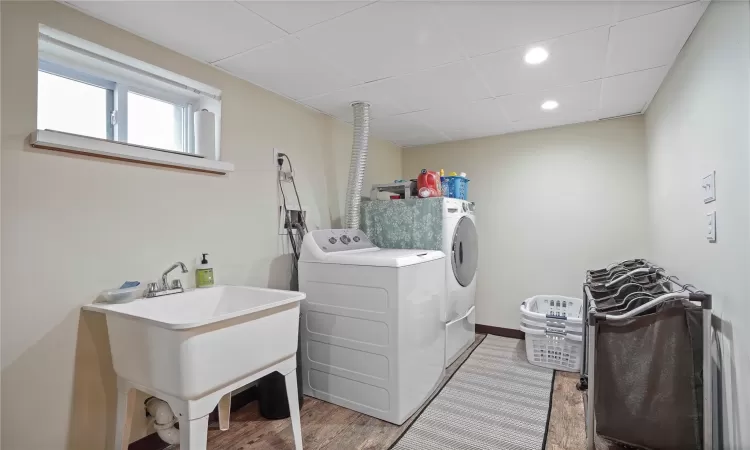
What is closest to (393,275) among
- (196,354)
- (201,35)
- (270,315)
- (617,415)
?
(270,315)

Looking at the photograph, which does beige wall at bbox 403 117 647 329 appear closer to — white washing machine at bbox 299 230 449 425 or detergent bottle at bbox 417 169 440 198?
detergent bottle at bbox 417 169 440 198

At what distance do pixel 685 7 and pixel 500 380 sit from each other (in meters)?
2.37

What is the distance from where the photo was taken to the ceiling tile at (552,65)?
1.81 meters

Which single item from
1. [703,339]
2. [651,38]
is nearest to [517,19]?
[651,38]

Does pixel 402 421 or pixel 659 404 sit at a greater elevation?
pixel 659 404

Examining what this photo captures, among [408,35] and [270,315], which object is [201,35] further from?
[270,315]

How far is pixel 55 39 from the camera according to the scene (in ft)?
5.00

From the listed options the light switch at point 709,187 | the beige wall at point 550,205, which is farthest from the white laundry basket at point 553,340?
the light switch at point 709,187

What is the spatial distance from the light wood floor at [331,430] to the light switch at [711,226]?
3.84 ft

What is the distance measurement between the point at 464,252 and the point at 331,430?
172cm

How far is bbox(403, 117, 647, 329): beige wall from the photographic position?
120 inches

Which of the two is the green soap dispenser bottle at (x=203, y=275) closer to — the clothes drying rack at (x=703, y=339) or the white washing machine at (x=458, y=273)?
the white washing machine at (x=458, y=273)

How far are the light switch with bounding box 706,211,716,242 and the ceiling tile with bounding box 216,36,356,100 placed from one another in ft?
6.33

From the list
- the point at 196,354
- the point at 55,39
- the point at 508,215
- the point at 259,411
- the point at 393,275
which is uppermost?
the point at 55,39
